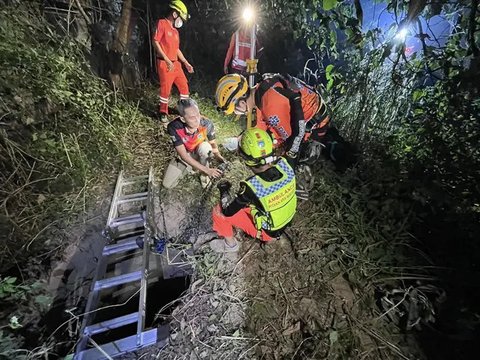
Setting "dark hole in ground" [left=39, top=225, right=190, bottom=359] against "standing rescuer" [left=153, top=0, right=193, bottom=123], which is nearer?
"dark hole in ground" [left=39, top=225, right=190, bottom=359]

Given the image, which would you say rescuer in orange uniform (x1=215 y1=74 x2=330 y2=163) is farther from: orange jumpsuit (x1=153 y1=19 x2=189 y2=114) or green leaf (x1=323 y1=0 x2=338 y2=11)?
orange jumpsuit (x1=153 y1=19 x2=189 y2=114)

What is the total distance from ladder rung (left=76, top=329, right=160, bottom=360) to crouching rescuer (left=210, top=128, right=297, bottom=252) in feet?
3.54

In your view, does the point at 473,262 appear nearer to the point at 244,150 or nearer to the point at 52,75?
the point at 244,150

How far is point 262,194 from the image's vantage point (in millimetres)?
2084

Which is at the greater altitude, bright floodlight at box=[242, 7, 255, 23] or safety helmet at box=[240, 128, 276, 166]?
bright floodlight at box=[242, 7, 255, 23]

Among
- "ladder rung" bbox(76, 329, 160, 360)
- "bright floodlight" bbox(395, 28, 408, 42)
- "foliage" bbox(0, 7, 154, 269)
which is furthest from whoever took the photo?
"foliage" bbox(0, 7, 154, 269)

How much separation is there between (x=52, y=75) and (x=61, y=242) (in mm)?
1893

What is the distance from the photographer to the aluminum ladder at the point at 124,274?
173 cm

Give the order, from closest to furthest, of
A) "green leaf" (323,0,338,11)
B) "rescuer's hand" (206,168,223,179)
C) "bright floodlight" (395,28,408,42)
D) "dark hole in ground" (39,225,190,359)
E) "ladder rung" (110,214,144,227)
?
1. "green leaf" (323,0,338,11)
2. "dark hole in ground" (39,225,190,359)
3. "bright floodlight" (395,28,408,42)
4. "ladder rung" (110,214,144,227)
5. "rescuer's hand" (206,168,223,179)

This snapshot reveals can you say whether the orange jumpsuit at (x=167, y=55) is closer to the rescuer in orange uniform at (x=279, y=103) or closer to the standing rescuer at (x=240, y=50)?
the standing rescuer at (x=240, y=50)

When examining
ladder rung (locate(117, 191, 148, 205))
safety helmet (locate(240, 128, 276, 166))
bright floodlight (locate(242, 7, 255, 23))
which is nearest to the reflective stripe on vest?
safety helmet (locate(240, 128, 276, 166))

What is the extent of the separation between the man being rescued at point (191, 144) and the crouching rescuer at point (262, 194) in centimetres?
89

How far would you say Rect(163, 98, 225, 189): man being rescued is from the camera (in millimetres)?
3043

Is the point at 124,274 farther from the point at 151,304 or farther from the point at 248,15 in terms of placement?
the point at 248,15
